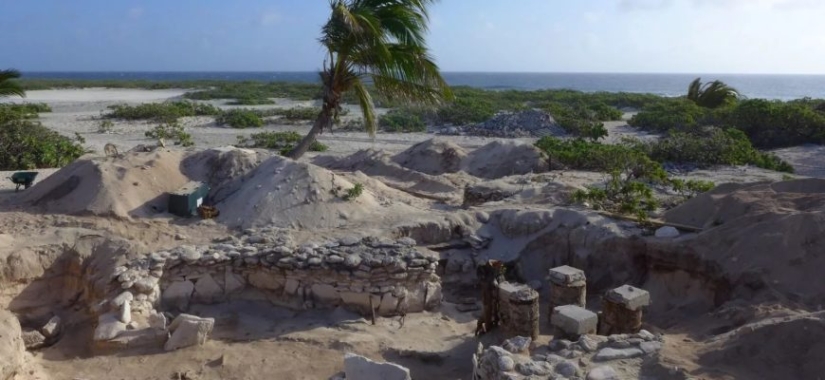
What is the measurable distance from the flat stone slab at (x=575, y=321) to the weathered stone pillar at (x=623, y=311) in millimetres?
339

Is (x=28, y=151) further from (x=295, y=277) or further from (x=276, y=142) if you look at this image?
(x=295, y=277)

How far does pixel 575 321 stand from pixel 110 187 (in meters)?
7.27

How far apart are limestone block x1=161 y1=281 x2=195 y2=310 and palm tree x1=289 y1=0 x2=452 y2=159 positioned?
4918 millimetres

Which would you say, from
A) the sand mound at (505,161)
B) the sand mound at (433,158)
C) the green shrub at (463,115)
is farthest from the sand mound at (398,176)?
the green shrub at (463,115)

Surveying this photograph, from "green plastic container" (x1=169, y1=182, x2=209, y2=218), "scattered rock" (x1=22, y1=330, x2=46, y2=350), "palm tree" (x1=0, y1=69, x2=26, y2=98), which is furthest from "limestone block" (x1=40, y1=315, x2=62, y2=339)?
"palm tree" (x1=0, y1=69, x2=26, y2=98)

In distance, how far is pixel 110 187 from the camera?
966 cm

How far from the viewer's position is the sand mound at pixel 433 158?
16219mm

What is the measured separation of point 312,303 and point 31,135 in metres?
12.9

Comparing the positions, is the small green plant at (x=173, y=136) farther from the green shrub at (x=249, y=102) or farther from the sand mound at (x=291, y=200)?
the green shrub at (x=249, y=102)

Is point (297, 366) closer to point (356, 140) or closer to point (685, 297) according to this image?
point (685, 297)

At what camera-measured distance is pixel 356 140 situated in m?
22.7

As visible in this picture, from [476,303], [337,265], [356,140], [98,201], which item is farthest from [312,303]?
[356,140]

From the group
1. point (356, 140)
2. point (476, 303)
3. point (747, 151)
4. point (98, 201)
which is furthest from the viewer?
point (356, 140)

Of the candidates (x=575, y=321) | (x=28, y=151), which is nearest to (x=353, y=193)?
(x=575, y=321)
